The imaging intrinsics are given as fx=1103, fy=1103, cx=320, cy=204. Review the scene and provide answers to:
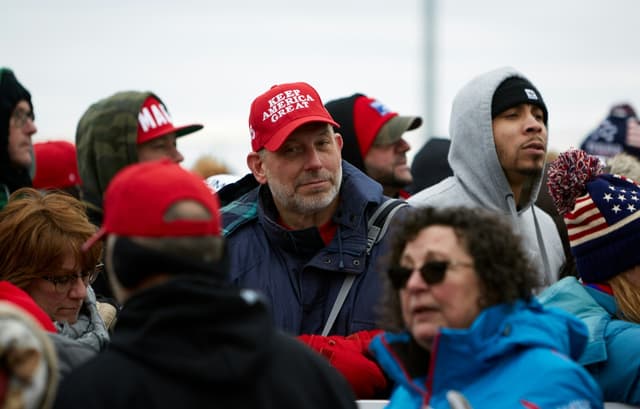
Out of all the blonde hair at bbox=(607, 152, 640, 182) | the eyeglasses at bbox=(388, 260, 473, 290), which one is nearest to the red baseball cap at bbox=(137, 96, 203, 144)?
the eyeglasses at bbox=(388, 260, 473, 290)

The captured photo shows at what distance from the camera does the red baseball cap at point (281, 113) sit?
5094 mm

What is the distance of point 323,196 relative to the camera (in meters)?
4.98

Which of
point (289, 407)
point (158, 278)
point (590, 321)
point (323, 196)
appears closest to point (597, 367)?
point (590, 321)

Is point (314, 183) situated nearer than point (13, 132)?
No

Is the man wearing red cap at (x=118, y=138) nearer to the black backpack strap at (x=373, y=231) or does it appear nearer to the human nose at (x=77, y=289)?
the human nose at (x=77, y=289)

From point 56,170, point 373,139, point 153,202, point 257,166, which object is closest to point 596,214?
point 257,166

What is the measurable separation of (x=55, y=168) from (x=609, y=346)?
150 inches

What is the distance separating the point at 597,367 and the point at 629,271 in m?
0.43

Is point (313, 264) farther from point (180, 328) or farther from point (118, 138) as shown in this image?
point (180, 328)

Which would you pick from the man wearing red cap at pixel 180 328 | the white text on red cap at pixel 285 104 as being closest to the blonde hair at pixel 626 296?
the white text on red cap at pixel 285 104

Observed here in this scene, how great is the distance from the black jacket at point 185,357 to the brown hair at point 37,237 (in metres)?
1.44

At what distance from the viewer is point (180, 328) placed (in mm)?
2697

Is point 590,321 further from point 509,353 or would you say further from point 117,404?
point 117,404

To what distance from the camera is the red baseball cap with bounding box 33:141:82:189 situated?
6.68 m
